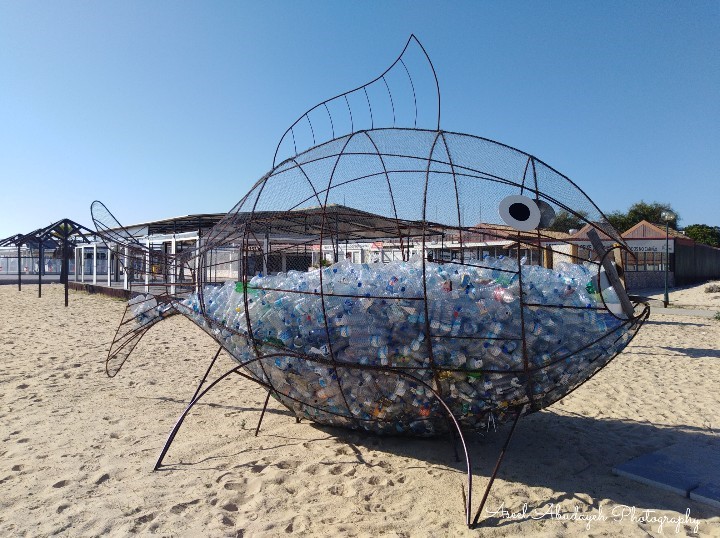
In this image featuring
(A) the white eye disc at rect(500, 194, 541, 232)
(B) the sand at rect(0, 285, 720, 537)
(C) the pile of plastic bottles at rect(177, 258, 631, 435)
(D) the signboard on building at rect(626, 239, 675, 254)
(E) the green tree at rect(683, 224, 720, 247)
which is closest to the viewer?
(B) the sand at rect(0, 285, 720, 537)

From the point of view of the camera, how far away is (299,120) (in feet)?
17.5

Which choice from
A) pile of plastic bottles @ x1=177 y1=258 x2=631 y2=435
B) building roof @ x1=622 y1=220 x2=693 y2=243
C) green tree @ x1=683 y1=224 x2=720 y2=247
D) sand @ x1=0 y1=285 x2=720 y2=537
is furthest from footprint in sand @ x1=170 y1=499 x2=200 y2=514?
green tree @ x1=683 y1=224 x2=720 y2=247

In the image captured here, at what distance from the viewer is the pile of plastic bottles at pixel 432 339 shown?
3795mm

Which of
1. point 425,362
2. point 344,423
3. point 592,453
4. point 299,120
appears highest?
point 299,120

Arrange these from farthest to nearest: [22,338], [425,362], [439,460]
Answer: [22,338] → [439,460] → [425,362]

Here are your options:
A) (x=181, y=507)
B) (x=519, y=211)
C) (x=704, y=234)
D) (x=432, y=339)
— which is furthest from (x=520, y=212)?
(x=704, y=234)

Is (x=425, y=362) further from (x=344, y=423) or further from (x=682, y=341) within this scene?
(x=682, y=341)

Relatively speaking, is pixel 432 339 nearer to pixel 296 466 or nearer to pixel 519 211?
pixel 519 211

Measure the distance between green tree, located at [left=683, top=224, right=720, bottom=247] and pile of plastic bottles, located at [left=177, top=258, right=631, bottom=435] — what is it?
52.4 meters

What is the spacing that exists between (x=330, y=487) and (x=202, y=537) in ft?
3.40

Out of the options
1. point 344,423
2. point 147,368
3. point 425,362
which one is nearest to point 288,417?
point 344,423

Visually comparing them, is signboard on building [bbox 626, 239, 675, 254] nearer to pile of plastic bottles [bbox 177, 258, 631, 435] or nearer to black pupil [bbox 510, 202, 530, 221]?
pile of plastic bottles [bbox 177, 258, 631, 435]

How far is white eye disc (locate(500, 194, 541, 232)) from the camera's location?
11.5 ft

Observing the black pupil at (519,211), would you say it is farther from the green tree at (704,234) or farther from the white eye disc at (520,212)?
the green tree at (704,234)
